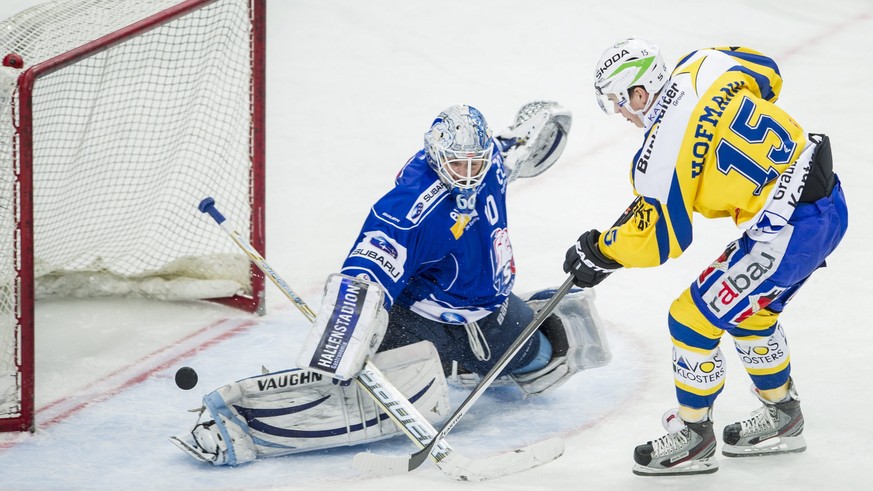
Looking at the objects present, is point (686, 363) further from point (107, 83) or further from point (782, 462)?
point (107, 83)

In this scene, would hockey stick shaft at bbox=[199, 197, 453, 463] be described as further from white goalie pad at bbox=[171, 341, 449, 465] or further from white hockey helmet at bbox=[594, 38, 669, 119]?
white hockey helmet at bbox=[594, 38, 669, 119]

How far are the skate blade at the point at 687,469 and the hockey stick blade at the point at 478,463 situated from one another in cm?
23

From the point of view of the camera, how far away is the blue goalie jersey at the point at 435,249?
3.36m

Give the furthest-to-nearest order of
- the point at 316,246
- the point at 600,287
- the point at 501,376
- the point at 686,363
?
the point at 316,246
the point at 600,287
the point at 501,376
the point at 686,363

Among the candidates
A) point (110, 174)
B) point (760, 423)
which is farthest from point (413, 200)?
point (110, 174)

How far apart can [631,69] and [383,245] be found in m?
0.83

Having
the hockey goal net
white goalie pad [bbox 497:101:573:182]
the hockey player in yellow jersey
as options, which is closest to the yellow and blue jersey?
the hockey player in yellow jersey

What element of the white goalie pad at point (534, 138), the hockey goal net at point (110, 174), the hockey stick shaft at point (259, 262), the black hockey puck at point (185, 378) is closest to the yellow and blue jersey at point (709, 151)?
the white goalie pad at point (534, 138)

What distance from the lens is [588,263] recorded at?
3.28 meters

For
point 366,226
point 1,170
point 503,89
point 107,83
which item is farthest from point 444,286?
point 503,89

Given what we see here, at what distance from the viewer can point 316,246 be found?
506cm

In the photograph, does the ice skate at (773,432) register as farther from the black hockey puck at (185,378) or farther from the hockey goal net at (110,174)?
the hockey goal net at (110,174)

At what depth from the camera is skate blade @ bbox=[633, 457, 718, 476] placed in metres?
3.27

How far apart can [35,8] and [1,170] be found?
2.57 feet
